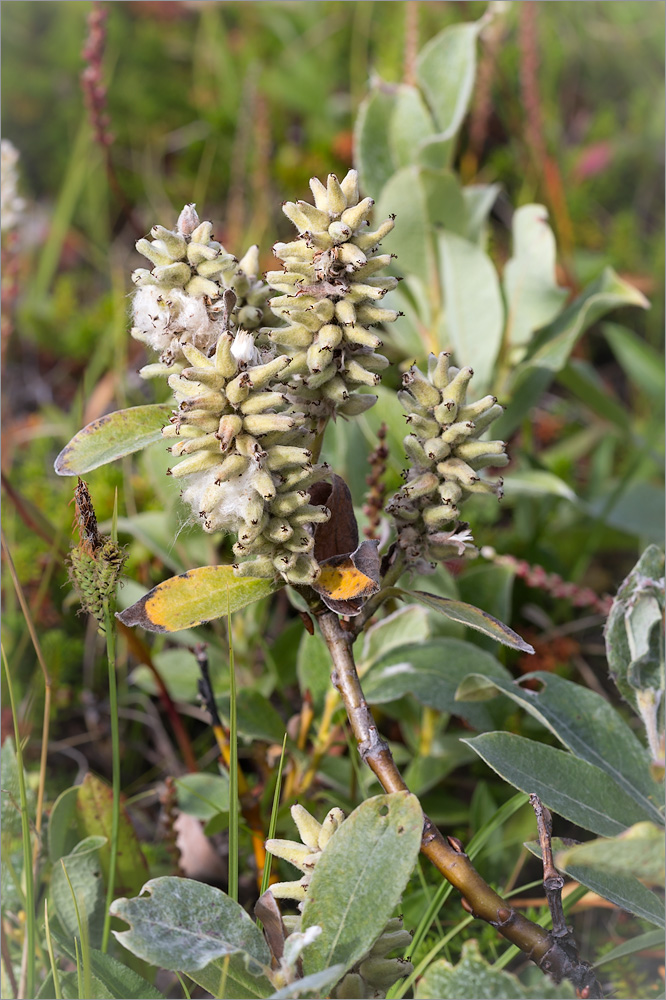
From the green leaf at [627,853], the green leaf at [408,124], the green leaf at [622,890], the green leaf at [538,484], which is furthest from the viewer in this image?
the green leaf at [408,124]

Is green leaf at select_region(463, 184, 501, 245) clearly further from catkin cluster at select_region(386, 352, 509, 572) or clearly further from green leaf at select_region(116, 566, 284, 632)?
green leaf at select_region(116, 566, 284, 632)

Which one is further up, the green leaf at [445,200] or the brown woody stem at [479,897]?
the green leaf at [445,200]

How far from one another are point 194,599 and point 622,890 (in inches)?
30.6

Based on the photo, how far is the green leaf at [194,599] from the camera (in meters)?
1.37

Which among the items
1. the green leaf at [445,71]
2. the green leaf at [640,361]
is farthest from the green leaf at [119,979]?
the green leaf at [640,361]

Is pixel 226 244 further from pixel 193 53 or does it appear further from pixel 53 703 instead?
pixel 53 703

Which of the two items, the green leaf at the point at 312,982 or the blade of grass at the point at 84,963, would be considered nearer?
the green leaf at the point at 312,982

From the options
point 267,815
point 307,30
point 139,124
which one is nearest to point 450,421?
point 267,815

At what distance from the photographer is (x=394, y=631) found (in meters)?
1.90

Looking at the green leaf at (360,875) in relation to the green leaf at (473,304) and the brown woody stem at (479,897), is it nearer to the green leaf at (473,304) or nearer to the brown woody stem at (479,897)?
the brown woody stem at (479,897)

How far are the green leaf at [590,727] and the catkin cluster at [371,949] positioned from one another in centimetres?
41

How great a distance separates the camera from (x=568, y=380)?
2746 millimetres

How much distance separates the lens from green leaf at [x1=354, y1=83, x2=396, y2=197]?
8.71 feet

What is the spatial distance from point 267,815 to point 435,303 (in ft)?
4.96
